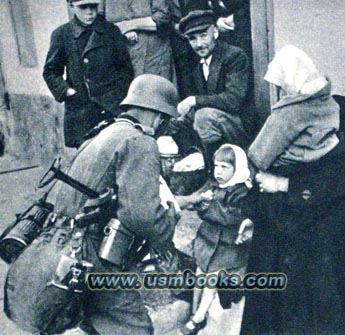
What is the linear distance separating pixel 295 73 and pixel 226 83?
47 centimetres

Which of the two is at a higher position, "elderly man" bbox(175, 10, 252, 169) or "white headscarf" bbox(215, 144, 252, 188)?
"elderly man" bbox(175, 10, 252, 169)

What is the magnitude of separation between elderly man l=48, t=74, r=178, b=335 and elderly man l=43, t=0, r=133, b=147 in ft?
0.89

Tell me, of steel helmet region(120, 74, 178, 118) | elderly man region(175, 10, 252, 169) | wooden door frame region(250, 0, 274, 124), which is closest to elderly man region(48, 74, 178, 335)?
steel helmet region(120, 74, 178, 118)

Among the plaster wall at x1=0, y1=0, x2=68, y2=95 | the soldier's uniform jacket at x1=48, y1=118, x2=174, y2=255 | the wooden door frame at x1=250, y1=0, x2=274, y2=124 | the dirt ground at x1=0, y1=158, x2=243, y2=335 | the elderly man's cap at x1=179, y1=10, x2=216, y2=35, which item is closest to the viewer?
the soldier's uniform jacket at x1=48, y1=118, x2=174, y2=255

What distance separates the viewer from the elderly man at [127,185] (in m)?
3.29

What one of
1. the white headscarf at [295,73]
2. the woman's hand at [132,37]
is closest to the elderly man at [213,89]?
the white headscarf at [295,73]

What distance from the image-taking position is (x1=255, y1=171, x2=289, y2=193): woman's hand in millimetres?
3467

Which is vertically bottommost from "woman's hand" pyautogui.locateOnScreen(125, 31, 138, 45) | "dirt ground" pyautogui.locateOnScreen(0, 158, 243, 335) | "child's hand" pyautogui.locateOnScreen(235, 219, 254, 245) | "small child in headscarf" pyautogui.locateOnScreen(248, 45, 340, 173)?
"dirt ground" pyautogui.locateOnScreen(0, 158, 243, 335)

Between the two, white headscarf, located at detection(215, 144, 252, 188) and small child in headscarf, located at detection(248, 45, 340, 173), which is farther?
white headscarf, located at detection(215, 144, 252, 188)

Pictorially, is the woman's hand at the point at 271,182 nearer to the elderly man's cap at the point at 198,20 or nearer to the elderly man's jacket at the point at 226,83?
the elderly man's jacket at the point at 226,83

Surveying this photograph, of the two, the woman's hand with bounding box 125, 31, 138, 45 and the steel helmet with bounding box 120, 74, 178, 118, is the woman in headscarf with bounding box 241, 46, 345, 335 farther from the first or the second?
the woman's hand with bounding box 125, 31, 138, 45

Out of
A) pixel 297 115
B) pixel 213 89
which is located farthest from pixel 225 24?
pixel 297 115

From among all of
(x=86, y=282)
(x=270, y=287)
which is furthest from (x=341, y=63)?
(x=86, y=282)

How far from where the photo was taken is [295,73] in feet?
11.0
